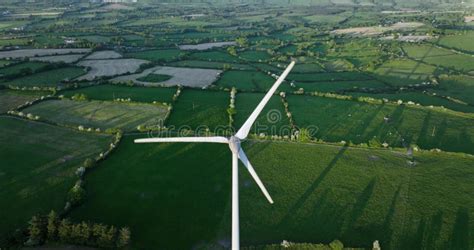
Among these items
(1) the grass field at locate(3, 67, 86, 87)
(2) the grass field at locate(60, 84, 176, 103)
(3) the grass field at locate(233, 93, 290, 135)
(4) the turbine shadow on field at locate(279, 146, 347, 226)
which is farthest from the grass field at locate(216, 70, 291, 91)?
(1) the grass field at locate(3, 67, 86, 87)

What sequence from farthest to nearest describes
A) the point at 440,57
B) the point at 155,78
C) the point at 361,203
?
the point at 440,57
the point at 155,78
the point at 361,203

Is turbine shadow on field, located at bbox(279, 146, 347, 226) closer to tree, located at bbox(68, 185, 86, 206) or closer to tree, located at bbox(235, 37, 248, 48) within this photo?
tree, located at bbox(68, 185, 86, 206)

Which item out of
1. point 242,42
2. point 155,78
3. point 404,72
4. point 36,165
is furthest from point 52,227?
point 242,42

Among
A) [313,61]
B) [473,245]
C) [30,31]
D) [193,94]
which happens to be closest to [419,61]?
[313,61]

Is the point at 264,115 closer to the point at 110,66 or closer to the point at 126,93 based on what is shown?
the point at 126,93

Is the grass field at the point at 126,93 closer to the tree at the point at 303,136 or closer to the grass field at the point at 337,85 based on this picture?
the tree at the point at 303,136
